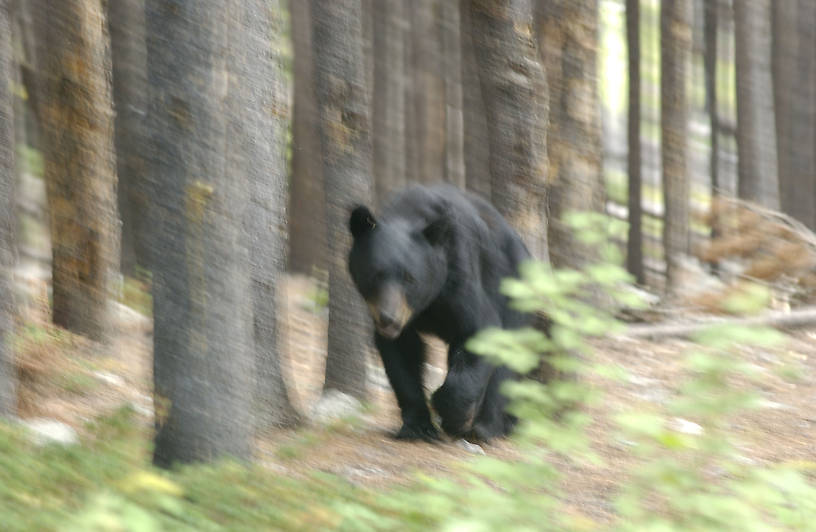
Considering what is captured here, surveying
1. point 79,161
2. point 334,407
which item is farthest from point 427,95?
point 334,407

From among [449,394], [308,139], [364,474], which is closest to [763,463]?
[449,394]

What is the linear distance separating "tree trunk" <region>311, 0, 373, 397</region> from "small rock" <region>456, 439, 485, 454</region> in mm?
912

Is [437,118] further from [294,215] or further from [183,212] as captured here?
[183,212]

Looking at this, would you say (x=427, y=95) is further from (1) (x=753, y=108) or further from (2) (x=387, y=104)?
(1) (x=753, y=108)

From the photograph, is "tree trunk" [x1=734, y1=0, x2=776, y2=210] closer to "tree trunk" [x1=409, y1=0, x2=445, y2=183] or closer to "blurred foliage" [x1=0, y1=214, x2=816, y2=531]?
"tree trunk" [x1=409, y1=0, x2=445, y2=183]

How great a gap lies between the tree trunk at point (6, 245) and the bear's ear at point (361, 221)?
1.87 meters

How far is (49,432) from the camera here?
20.0 feet

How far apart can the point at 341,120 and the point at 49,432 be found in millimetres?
2718

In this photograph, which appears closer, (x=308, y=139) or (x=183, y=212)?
(x=183, y=212)

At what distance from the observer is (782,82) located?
15.5 meters

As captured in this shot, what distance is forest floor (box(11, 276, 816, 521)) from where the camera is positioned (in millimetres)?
6215

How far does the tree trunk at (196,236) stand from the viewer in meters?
4.94

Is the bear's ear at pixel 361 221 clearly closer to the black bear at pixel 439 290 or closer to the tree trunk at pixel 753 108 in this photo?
the black bear at pixel 439 290

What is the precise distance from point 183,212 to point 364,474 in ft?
6.17
